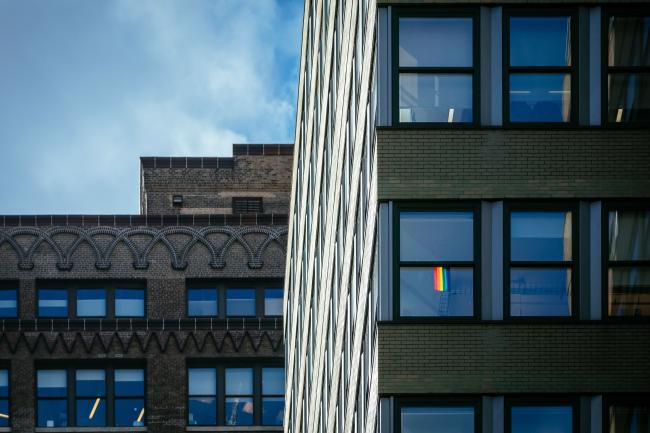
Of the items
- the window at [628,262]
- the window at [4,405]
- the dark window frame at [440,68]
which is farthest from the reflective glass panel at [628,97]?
the window at [4,405]

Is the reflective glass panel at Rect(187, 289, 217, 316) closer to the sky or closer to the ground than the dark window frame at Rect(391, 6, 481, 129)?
closer to the ground

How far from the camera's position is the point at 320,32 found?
40094mm

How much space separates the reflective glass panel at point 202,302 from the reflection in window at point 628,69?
123 ft

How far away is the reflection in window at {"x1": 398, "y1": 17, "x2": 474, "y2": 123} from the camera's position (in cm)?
2348

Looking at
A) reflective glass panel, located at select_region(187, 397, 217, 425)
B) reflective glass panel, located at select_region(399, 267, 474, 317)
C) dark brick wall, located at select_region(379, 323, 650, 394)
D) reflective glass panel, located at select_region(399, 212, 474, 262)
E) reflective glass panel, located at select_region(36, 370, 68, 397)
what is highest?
reflective glass panel, located at select_region(399, 212, 474, 262)

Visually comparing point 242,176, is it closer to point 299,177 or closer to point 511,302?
point 299,177

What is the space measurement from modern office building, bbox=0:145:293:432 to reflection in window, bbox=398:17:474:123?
36389mm

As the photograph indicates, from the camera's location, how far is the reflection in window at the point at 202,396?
5903cm

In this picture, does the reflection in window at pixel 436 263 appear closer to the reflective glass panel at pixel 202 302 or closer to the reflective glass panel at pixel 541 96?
the reflective glass panel at pixel 541 96

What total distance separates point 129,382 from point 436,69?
37.7 m

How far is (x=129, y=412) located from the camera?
59.0 m

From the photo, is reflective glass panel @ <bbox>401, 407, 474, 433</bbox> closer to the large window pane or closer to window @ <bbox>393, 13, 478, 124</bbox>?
window @ <bbox>393, 13, 478, 124</bbox>

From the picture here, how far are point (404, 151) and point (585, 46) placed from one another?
302 cm

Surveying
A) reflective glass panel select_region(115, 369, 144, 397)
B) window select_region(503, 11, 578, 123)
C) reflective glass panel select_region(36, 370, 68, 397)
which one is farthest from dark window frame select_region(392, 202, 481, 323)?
reflective glass panel select_region(36, 370, 68, 397)
